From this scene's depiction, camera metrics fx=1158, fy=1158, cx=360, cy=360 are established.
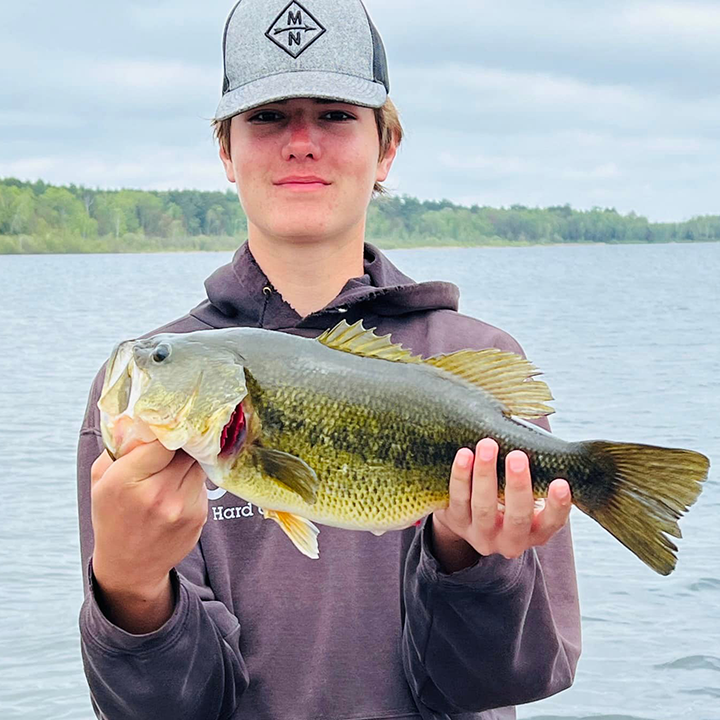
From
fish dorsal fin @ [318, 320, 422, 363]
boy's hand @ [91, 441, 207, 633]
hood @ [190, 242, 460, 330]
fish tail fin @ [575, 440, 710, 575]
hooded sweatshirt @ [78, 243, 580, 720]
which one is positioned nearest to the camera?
boy's hand @ [91, 441, 207, 633]

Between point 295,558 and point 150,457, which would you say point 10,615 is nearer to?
point 295,558

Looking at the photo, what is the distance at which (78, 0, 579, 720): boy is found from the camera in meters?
2.67

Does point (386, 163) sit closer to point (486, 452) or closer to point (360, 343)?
point (360, 343)

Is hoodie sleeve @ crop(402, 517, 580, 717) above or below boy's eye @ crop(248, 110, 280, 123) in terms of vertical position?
below

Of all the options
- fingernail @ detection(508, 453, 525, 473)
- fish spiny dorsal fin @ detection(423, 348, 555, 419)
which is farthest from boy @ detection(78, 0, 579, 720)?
fish spiny dorsal fin @ detection(423, 348, 555, 419)

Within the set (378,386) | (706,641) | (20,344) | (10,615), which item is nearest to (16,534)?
(10,615)

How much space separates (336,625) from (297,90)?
4.94 feet

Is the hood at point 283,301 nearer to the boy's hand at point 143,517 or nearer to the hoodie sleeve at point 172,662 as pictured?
the hoodie sleeve at point 172,662

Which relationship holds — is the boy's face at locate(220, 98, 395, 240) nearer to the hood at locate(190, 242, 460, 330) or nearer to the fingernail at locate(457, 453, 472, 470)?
the hood at locate(190, 242, 460, 330)

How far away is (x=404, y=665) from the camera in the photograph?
3229mm

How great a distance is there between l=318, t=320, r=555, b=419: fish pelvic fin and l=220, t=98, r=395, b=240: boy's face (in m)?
0.77

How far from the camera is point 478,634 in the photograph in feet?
9.84

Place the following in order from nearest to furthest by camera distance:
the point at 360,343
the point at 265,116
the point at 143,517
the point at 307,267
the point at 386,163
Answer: the point at 143,517 < the point at 360,343 < the point at 265,116 < the point at 307,267 < the point at 386,163

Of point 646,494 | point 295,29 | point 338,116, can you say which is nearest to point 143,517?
point 646,494
